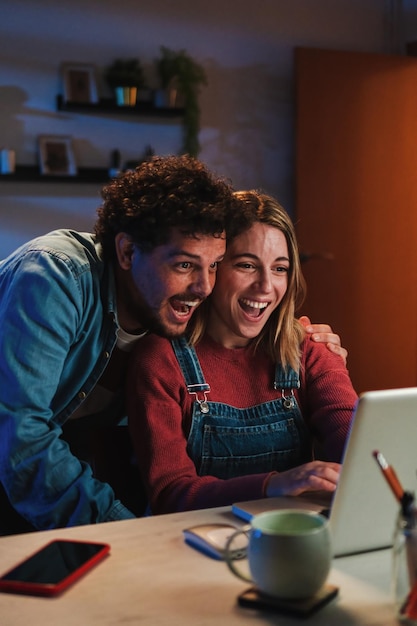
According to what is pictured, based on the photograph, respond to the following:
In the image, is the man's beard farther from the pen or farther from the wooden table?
the pen

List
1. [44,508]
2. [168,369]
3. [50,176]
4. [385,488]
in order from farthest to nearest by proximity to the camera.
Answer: [50,176] → [168,369] → [44,508] → [385,488]

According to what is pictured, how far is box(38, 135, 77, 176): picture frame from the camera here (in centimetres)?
411

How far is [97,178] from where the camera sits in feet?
13.8

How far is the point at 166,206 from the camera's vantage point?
1782 mm

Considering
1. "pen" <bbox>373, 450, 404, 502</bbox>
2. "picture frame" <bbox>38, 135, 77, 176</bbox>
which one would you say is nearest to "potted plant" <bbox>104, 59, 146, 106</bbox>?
"picture frame" <bbox>38, 135, 77, 176</bbox>

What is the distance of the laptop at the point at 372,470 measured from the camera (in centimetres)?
104

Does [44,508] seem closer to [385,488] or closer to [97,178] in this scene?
[385,488]

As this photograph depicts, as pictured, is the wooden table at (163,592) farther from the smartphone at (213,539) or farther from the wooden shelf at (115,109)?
the wooden shelf at (115,109)

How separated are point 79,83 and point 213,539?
3432 mm

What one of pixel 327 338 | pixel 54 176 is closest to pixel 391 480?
pixel 327 338

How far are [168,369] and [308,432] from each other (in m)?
0.35

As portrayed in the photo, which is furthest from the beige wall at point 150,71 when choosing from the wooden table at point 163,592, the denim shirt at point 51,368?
the wooden table at point 163,592

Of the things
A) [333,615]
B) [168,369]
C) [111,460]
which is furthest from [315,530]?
[111,460]

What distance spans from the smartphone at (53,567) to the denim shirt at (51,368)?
1.36 ft
